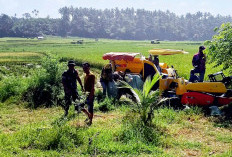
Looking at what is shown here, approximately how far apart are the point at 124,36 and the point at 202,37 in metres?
42.3

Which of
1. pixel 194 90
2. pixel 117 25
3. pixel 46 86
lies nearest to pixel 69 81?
pixel 46 86

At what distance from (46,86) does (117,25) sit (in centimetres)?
14169

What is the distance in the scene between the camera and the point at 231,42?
30.6ft

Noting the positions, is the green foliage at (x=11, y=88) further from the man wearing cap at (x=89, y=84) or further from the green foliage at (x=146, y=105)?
the green foliage at (x=146, y=105)

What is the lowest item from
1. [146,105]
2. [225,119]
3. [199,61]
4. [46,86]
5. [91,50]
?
[225,119]

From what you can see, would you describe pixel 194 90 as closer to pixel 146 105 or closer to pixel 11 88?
pixel 146 105

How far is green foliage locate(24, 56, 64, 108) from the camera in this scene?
35.3 ft

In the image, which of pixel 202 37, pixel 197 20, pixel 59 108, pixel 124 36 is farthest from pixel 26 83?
pixel 197 20

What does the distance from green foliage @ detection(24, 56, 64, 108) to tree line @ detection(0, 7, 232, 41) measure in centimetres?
9967

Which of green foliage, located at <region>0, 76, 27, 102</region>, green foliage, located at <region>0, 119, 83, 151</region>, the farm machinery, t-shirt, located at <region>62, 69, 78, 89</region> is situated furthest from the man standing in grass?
green foliage, located at <region>0, 76, 27, 102</region>

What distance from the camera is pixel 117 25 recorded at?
150 m

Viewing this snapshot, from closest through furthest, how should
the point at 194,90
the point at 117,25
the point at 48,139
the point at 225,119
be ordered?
1. the point at 48,139
2. the point at 225,119
3. the point at 194,90
4. the point at 117,25

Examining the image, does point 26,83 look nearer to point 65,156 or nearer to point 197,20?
point 65,156

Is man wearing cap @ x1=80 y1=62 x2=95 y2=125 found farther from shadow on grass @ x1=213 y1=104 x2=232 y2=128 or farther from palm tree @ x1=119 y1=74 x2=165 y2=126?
shadow on grass @ x1=213 y1=104 x2=232 y2=128
